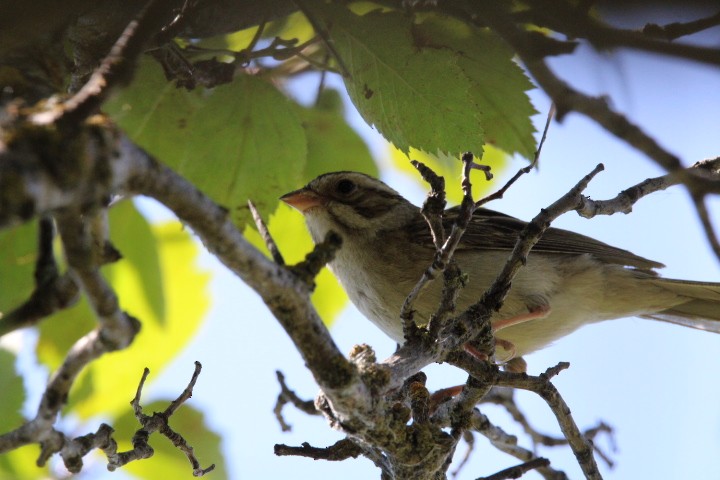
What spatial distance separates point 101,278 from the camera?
1.82 m

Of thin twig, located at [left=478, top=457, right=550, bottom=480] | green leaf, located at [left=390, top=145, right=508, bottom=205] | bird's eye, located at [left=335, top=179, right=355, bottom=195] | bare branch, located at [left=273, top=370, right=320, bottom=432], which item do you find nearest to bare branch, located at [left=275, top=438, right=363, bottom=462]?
thin twig, located at [left=478, top=457, right=550, bottom=480]

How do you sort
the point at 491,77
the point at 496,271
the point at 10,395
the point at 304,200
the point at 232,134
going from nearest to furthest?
the point at 491,77 → the point at 10,395 → the point at 232,134 → the point at 496,271 → the point at 304,200

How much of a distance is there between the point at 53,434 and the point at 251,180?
191 cm

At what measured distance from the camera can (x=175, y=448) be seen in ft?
14.5

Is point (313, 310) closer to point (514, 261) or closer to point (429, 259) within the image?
point (514, 261)

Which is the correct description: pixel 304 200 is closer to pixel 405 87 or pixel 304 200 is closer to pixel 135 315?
pixel 135 315

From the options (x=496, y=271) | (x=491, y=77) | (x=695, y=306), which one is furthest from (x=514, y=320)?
(x=491, y=77)

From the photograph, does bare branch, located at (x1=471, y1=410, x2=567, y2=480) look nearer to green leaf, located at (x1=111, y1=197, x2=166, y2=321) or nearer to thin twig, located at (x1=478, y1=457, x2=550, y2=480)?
thin twig, located at (x1=478, y1=457, x2=550, y2=480)

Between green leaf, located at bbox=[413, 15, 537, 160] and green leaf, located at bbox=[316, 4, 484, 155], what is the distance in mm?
75

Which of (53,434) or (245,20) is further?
(245,20)

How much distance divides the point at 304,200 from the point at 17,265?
2.03 m

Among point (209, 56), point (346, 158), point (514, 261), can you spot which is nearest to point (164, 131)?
point (209, 56)

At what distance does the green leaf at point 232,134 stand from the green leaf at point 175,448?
4.22 feet

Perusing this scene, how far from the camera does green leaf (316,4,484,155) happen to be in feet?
10.6
